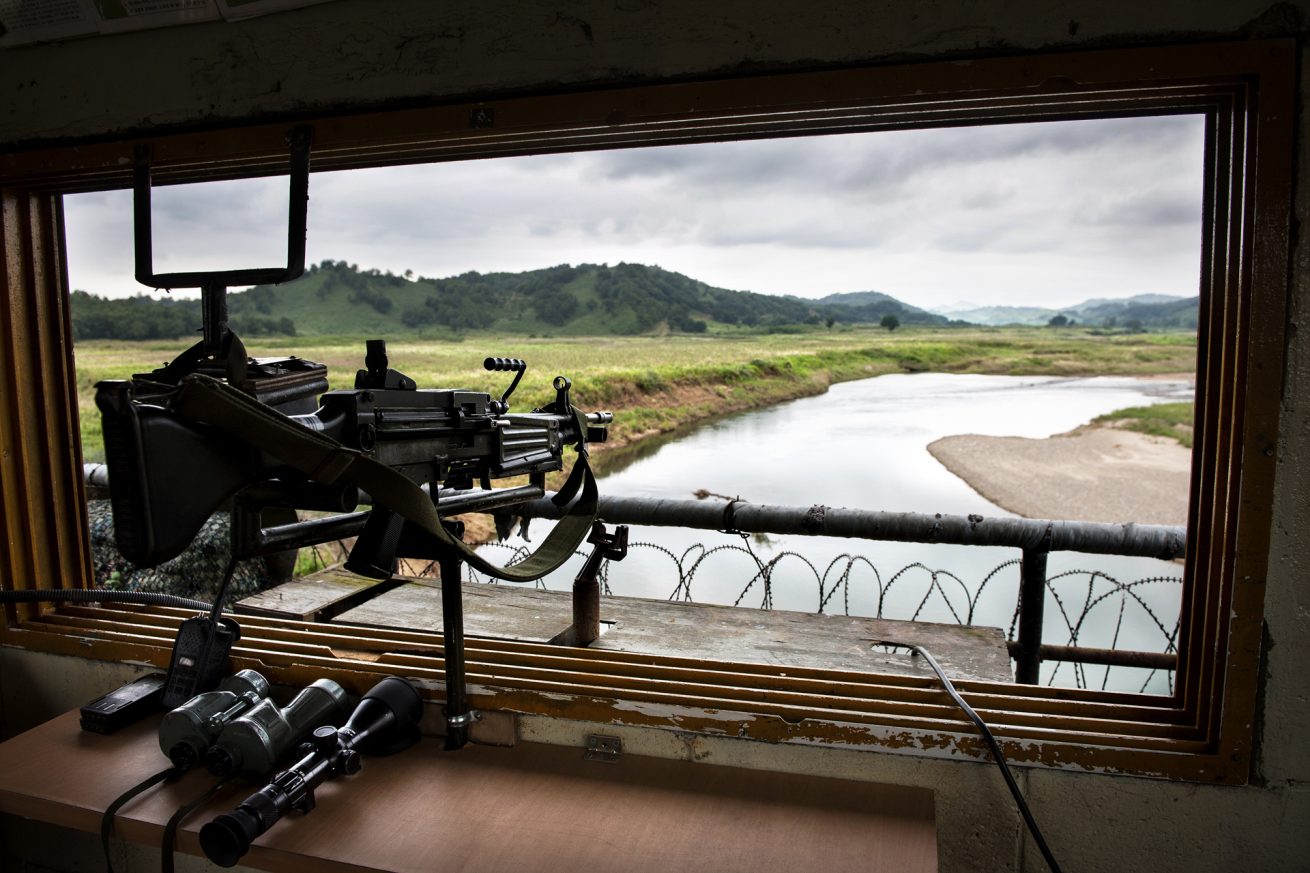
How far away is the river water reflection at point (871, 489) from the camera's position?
2701mm

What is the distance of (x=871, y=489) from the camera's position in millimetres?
4535

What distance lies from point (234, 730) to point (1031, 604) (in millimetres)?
2074

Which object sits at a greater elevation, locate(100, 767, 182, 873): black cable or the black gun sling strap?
the black gun sling strap

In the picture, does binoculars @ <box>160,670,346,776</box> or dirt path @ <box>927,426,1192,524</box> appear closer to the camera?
binoculars @ <box>160,670,346,776</box>

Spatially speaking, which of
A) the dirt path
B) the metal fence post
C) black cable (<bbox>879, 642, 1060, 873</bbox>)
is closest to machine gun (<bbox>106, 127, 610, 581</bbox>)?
black cable (<bbox>879, 642, 1060, 873</bbox>)

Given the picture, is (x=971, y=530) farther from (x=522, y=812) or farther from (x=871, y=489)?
(x=871, y=489)

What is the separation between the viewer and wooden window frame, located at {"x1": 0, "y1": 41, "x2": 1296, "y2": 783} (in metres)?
1.33

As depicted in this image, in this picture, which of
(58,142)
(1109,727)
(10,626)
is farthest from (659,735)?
(58,142)

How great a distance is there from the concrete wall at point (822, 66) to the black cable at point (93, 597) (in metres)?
1.13

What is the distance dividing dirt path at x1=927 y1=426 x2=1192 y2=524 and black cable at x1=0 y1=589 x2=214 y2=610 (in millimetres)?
4494

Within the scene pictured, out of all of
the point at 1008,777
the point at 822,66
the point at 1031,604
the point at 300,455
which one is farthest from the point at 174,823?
the point at 1031,604

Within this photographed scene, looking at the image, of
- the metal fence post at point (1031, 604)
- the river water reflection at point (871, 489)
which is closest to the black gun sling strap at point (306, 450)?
the river water reflection at point (871, 489)

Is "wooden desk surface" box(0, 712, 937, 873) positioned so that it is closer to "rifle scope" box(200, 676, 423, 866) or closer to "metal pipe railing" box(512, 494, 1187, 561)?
"rifle scope" box(200, 676, 423, 866)

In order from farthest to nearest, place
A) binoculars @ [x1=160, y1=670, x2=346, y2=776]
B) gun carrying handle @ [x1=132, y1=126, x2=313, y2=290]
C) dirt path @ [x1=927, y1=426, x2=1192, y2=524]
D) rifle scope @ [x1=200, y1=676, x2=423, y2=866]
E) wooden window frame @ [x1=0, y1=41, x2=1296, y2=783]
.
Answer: dirt path @ [x1=927, y1=426, x2=1192, y2=524] → gun carrying handle @ [x1=132, y1=126, x2=313, y2=290] → binoculars @ [x1=160, y1=670, x2=346, y2=776] → wooden window frame @ [x1=0, y1=41, x2=1296, y2=783] → rifle scope @ [x1=200, y1=676, x2=423, y2=866]
